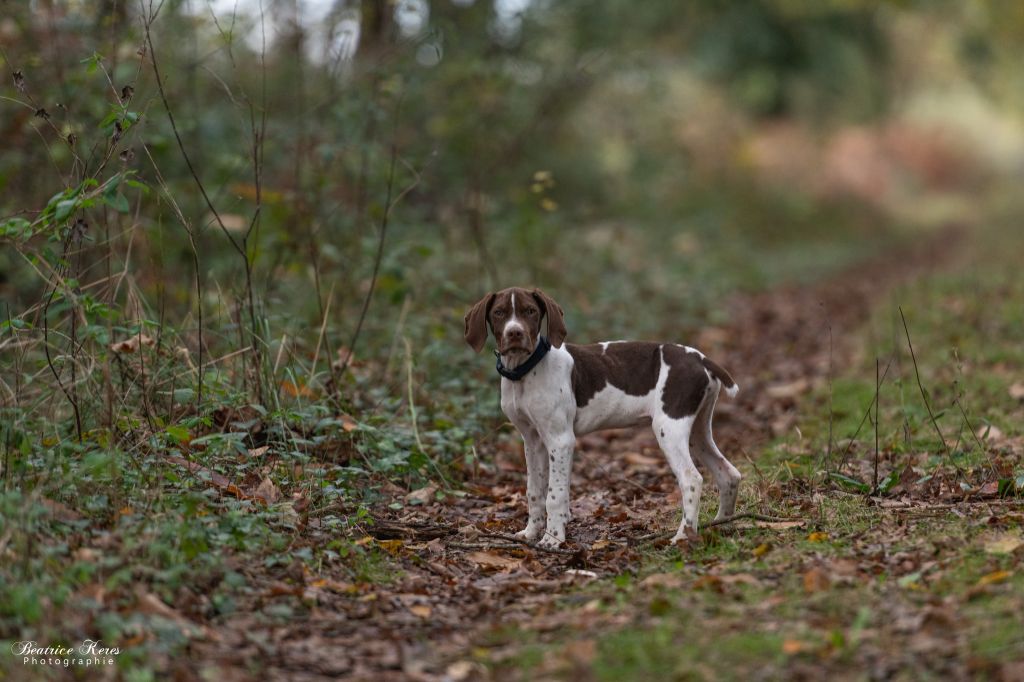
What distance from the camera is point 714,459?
6438 mm

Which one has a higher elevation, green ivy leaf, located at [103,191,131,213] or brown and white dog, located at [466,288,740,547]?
green ivy leaf, located at [103,191,131,213]

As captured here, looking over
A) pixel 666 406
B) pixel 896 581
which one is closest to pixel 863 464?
pixel 666 406

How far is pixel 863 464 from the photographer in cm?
739

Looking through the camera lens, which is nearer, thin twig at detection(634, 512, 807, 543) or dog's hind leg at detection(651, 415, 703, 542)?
dog's hind leg at detection(651, 415, 703, 542)

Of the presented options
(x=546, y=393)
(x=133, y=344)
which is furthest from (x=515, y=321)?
(x=133, y=344)

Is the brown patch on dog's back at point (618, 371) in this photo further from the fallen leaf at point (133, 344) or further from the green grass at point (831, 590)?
the fallen leaf at point (133, 344)

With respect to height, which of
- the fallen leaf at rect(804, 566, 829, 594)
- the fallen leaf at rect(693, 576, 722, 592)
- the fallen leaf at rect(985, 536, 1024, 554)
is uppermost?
the fallen leaf at rect(985, 536, 1024, 554)

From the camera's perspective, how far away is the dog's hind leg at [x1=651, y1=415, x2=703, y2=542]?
19.7 feet

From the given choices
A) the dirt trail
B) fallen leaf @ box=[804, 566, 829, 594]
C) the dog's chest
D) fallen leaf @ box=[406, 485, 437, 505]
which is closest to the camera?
the dirt trail

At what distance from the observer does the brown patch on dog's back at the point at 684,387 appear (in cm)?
616

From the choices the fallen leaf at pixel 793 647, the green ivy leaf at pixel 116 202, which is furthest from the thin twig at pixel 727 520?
the green ivy leaf at pixel 116 202

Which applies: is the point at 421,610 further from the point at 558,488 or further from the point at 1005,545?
the point at 1005,545

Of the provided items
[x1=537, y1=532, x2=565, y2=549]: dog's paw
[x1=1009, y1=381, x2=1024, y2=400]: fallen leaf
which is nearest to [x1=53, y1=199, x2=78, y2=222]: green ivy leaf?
[x1=537, y1=532, x2=565, y2=549]: dog's paw

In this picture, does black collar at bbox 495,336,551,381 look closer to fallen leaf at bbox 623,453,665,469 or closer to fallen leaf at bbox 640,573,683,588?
fallen leaf at bbox 640,573,683,588
